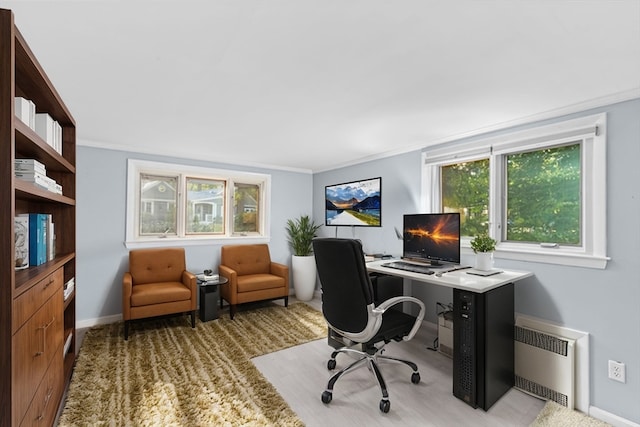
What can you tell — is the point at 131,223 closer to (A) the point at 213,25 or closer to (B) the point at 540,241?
(A) the point at 213,25

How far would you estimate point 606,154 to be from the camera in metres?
2.11

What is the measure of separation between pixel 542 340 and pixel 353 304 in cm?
154

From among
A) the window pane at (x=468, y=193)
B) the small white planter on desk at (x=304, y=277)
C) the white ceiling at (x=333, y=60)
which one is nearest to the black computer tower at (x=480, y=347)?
the window pane at (x=468, y=193)

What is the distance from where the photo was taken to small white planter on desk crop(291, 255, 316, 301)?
467 cm

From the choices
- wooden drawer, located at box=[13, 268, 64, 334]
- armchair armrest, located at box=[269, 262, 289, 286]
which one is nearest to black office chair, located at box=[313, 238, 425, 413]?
wooden drawer, located at box=[13, 268, 64, 334]

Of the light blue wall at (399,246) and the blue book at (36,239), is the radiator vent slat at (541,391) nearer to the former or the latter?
the light blue wall at (399,246)

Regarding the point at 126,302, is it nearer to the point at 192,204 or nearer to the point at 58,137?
the point at 192,204

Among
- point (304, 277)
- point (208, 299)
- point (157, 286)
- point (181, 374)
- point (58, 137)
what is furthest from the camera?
point (304, 277)

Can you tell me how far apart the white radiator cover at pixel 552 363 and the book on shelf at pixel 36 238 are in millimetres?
3445

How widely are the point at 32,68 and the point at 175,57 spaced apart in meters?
0.65

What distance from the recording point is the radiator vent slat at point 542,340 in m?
2.19

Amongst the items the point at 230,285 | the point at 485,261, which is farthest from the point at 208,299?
the point at 485,261

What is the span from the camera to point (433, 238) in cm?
290

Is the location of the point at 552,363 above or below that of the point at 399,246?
below
